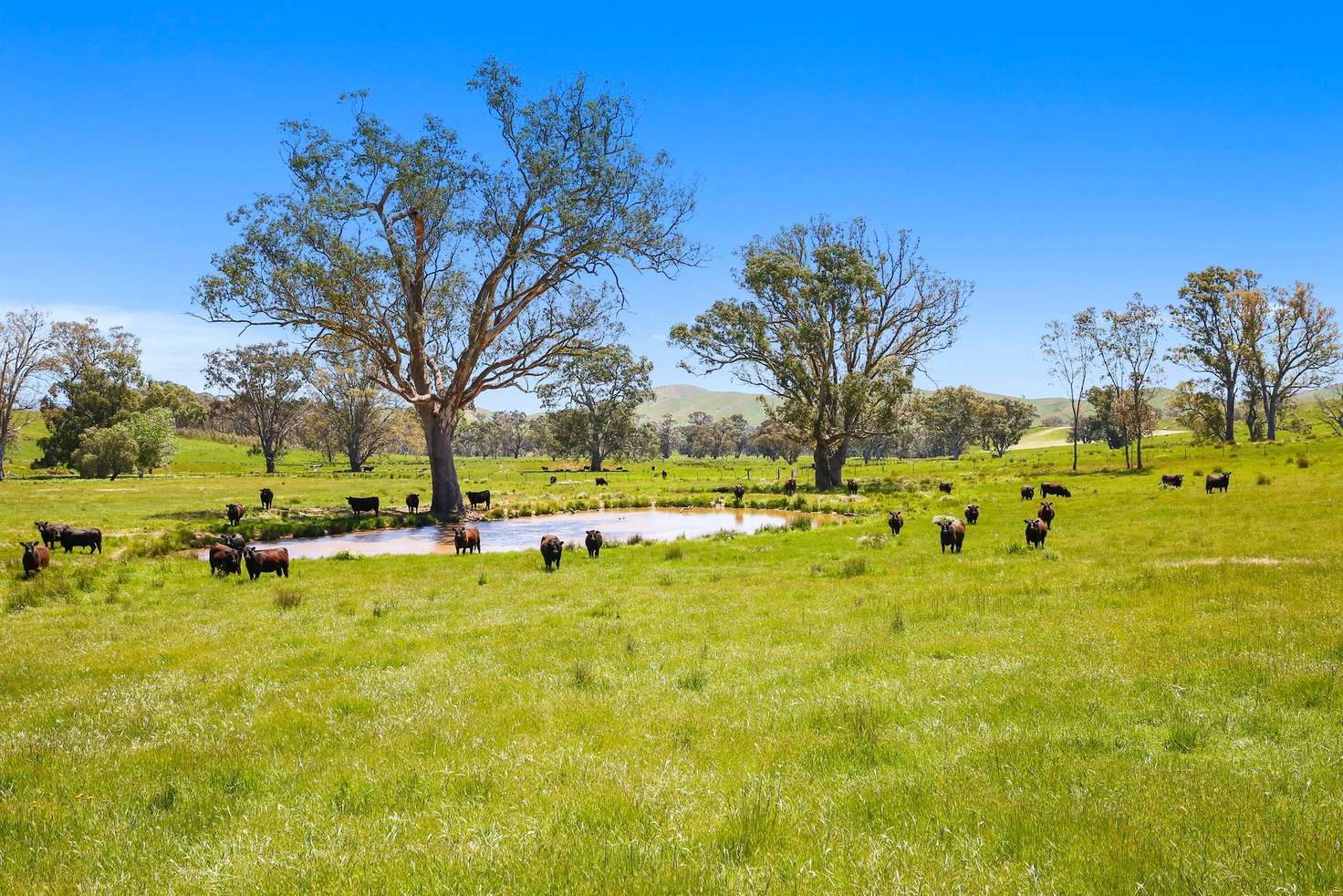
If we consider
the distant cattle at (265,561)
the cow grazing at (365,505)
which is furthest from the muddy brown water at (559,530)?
the distant cattle at (265,561)

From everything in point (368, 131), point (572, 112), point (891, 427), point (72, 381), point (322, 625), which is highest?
point (572, 112)

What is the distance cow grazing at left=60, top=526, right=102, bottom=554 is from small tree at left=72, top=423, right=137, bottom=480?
198 feet

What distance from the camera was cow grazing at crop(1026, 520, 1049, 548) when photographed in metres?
22.5

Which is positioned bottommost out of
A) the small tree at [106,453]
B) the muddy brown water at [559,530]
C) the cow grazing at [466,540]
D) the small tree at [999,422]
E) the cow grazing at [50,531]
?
the muddy brown water at [559,530]

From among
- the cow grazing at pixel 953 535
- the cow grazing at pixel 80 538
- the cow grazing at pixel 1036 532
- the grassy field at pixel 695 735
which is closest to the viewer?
the grassy field at pixel 695 735

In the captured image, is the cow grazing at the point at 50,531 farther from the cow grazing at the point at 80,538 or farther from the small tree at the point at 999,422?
the small tree at the point at 999,422

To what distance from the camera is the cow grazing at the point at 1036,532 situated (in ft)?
73.9

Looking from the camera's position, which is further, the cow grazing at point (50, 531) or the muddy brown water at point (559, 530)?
the muddy brown water at point (559, 530)

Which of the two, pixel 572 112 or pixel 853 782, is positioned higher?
pixel 572 112

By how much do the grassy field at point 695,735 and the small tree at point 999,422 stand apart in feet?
425

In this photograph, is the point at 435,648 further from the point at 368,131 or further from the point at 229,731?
the point at 368,131

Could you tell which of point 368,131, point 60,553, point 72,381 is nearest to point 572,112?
point 368,131

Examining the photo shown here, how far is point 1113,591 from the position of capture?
580 inches

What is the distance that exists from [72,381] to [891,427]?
10482 cm
